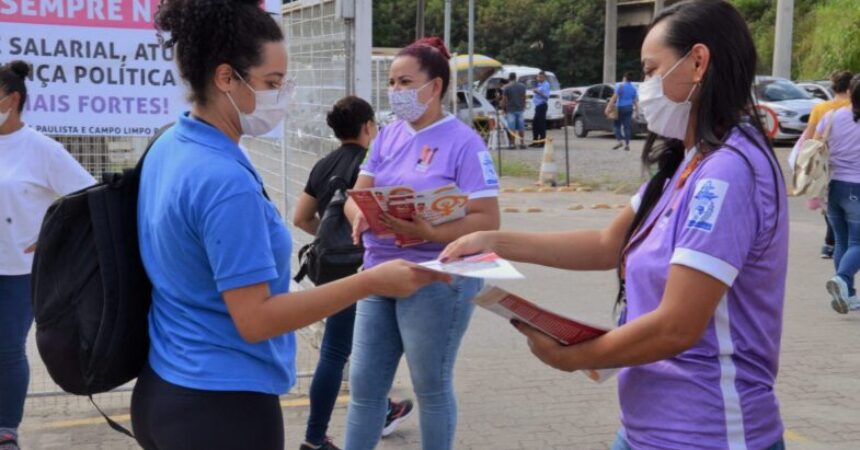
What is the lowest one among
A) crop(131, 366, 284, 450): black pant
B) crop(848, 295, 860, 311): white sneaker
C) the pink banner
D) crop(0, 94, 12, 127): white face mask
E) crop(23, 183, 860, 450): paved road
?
crop(23, 183, 860, 450): paved road

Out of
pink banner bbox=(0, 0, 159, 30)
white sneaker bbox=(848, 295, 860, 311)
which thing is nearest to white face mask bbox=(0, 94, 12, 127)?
pink banner bbox=(0, 0, 159, 30)

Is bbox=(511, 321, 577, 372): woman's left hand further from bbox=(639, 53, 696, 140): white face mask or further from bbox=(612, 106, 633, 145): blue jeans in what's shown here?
bbox=(612, 106, 633, 145): blue jeans

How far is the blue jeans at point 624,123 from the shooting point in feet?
85.3

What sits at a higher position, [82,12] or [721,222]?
[82,12]

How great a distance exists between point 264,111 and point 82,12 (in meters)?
3.35

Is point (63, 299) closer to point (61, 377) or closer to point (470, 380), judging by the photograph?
point (61, 377)

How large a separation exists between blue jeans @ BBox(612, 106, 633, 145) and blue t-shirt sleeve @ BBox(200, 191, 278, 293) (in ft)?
78.9

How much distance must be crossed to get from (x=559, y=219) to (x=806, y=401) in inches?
311

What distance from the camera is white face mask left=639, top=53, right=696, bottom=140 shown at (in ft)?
8.06

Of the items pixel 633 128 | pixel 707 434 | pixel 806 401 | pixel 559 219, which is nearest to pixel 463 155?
pixel 707 434

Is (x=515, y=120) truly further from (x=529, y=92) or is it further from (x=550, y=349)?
(x=550, y=349)

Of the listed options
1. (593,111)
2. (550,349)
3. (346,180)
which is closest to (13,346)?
(346,180)

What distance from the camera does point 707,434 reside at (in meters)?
2.33

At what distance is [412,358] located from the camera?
4172 mm
